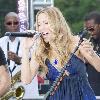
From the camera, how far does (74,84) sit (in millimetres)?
5348

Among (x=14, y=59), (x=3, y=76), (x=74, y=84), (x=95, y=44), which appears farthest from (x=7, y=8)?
(x=74, y=84)

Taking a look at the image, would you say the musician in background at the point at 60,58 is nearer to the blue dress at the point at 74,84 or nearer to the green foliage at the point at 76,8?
the blue dress at the point at 74,84

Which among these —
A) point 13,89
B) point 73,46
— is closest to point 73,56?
point 73,46

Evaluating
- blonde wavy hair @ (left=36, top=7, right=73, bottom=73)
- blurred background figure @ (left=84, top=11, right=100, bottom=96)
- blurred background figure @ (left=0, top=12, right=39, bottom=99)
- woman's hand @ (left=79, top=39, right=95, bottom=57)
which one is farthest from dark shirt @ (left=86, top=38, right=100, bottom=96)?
woman's hand @ (left=79, top=39, right=95, bottom=57)

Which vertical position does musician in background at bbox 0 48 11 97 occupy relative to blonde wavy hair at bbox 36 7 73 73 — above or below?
below

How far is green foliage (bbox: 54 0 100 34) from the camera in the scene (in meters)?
29.6

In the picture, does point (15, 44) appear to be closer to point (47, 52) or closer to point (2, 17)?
point (2, 17)

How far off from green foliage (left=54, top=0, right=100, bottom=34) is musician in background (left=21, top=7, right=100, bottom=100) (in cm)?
2276

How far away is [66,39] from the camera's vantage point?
5414 millimetres

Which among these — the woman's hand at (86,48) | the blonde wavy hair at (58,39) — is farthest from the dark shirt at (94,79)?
the woman's hand at (86,48)

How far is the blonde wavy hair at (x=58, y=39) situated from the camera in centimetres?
534

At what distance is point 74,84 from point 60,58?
0.89 ft

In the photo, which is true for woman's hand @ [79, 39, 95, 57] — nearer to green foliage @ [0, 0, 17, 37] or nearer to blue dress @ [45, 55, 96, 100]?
blue dress @ [45, 55, 96, 100]

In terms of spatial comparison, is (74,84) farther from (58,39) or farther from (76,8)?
(76,8)
